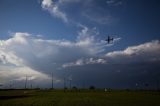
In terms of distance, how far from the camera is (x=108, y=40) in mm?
68500

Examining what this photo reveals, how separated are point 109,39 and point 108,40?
67 centimetres

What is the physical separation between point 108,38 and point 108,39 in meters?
0.27

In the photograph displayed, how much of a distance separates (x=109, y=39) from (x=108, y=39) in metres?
0.31

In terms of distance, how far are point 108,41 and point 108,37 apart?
4.40 ft

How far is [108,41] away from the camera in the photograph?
67875 millimetres

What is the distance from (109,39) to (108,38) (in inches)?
17.0

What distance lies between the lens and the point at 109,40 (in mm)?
68750

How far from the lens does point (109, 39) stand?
69.0 meters

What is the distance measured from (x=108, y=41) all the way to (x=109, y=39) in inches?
52.4

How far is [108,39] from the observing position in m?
68.9

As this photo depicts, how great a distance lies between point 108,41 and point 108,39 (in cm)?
116

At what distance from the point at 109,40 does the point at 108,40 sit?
0.39 meters

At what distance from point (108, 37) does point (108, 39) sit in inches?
22.9
